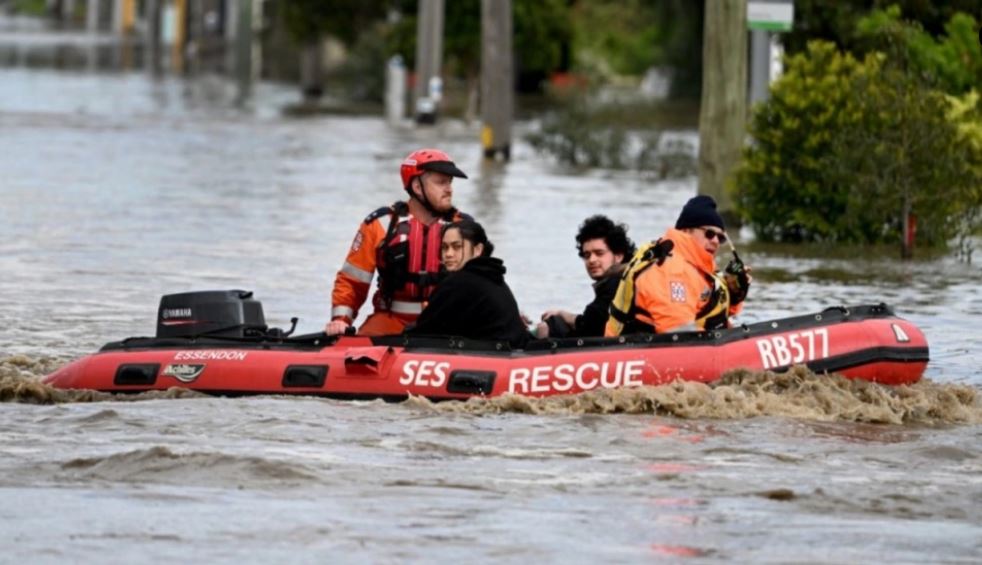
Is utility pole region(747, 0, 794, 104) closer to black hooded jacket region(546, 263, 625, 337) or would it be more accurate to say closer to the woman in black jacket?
black hooded jacket region(546, 263, 625, 337)

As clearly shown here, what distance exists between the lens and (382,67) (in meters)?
55.7

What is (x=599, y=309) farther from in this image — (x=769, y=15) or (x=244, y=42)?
(x=244, y=42)

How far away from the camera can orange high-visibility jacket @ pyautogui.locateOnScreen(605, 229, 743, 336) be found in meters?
12.8

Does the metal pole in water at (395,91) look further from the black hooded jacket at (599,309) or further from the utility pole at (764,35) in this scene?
the black hooded jacket at (599,309)

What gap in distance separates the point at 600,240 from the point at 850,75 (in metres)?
9.81

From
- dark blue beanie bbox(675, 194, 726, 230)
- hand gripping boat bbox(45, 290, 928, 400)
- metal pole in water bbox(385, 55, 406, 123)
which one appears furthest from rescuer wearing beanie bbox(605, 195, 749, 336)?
metal pole in water bbox(385, 55, 406, 123)

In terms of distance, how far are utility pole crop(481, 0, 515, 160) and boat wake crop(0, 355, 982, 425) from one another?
22813mm

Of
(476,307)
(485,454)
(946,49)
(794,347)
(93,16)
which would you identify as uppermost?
(93,16)

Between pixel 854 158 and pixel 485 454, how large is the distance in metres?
11.2

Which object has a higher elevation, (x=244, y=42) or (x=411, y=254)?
(x=244, y=42)

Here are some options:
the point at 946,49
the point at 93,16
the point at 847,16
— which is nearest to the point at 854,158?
the point at 946,49

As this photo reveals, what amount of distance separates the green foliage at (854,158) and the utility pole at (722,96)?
1.45ft

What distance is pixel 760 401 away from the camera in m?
12.7

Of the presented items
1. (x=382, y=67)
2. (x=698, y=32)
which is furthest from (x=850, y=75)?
(x=382, y=67)
